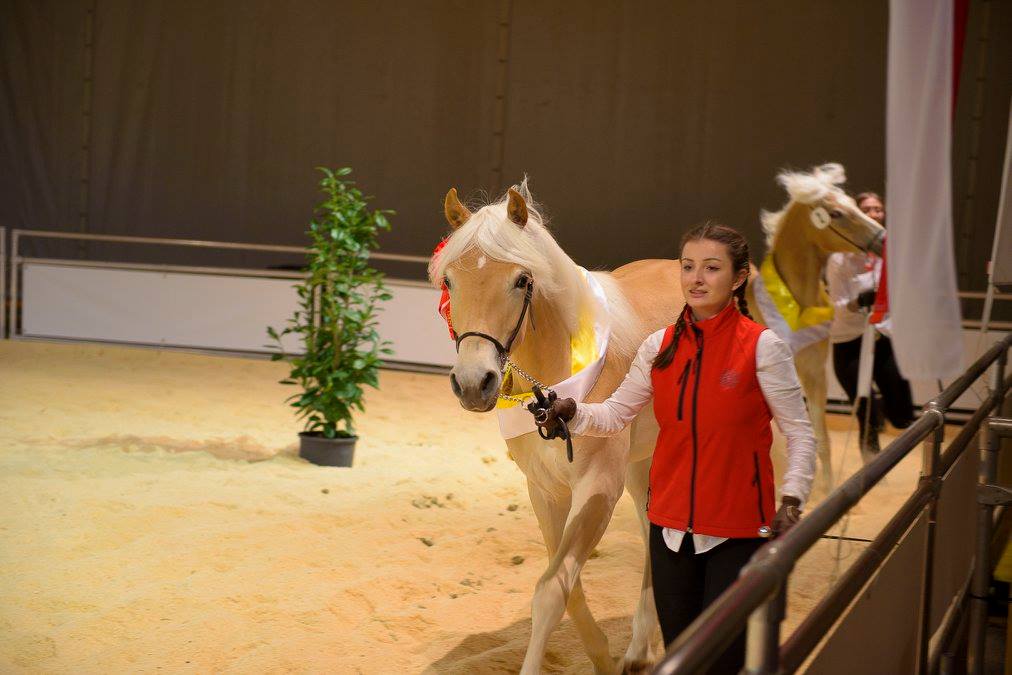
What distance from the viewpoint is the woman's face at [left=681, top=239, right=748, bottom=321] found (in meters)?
2.05

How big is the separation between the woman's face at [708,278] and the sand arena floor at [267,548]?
1.58m

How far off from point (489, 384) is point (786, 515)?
0.80 m

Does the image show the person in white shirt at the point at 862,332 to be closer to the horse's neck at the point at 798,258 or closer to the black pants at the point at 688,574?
the horse's neck at the point at 798,258

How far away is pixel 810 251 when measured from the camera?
202 inches

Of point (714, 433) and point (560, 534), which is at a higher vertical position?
point (714, 433)

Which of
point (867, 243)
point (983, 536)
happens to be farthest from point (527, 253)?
point (867, 243)

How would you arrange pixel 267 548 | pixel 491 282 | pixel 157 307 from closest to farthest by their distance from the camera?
pixel 491 282
pixel 267 548
pixel 157 307

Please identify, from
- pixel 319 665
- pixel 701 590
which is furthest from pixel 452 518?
pixel 701 590

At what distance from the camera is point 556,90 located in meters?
10.5

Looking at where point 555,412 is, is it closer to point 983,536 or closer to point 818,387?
point 983,536

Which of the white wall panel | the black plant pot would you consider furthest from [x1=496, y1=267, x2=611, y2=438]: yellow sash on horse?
the white wall panel

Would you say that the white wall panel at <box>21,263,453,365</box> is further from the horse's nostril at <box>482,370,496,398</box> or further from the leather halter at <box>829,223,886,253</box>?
the horse's nostril at <box>482,370,496,398</box>

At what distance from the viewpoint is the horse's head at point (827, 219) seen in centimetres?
500

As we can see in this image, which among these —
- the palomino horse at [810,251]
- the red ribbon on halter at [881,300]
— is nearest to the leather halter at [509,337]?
the red ribbon on halter at [881,300]
